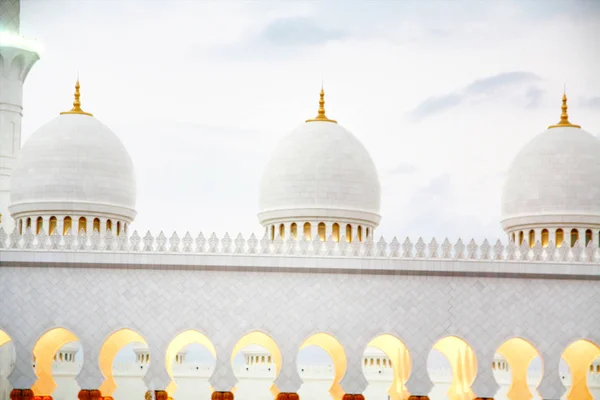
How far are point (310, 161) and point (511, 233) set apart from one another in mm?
5324

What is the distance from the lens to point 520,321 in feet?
73.8

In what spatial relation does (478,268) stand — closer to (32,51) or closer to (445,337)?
(445,337)

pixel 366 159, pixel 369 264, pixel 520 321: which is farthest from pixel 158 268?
pixel 520 321

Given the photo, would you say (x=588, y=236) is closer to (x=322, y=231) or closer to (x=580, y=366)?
(x=580, y=366)

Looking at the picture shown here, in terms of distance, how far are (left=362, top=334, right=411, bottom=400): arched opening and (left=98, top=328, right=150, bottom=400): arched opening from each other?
18.8ft

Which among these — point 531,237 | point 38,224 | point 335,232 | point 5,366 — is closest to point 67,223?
point 38,224

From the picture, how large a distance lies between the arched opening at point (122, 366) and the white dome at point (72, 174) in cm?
312

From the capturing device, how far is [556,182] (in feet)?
82.8

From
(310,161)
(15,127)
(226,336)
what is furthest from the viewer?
(15,127)

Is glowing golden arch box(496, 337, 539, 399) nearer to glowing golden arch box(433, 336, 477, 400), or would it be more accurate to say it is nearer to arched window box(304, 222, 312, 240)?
glowing golden arch box(433, 336, 477, 400)

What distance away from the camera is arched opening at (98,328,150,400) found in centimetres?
2294

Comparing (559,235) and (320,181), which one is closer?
(320,181)

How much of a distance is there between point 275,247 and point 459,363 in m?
5.34

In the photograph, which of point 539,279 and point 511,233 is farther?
point 511,233
